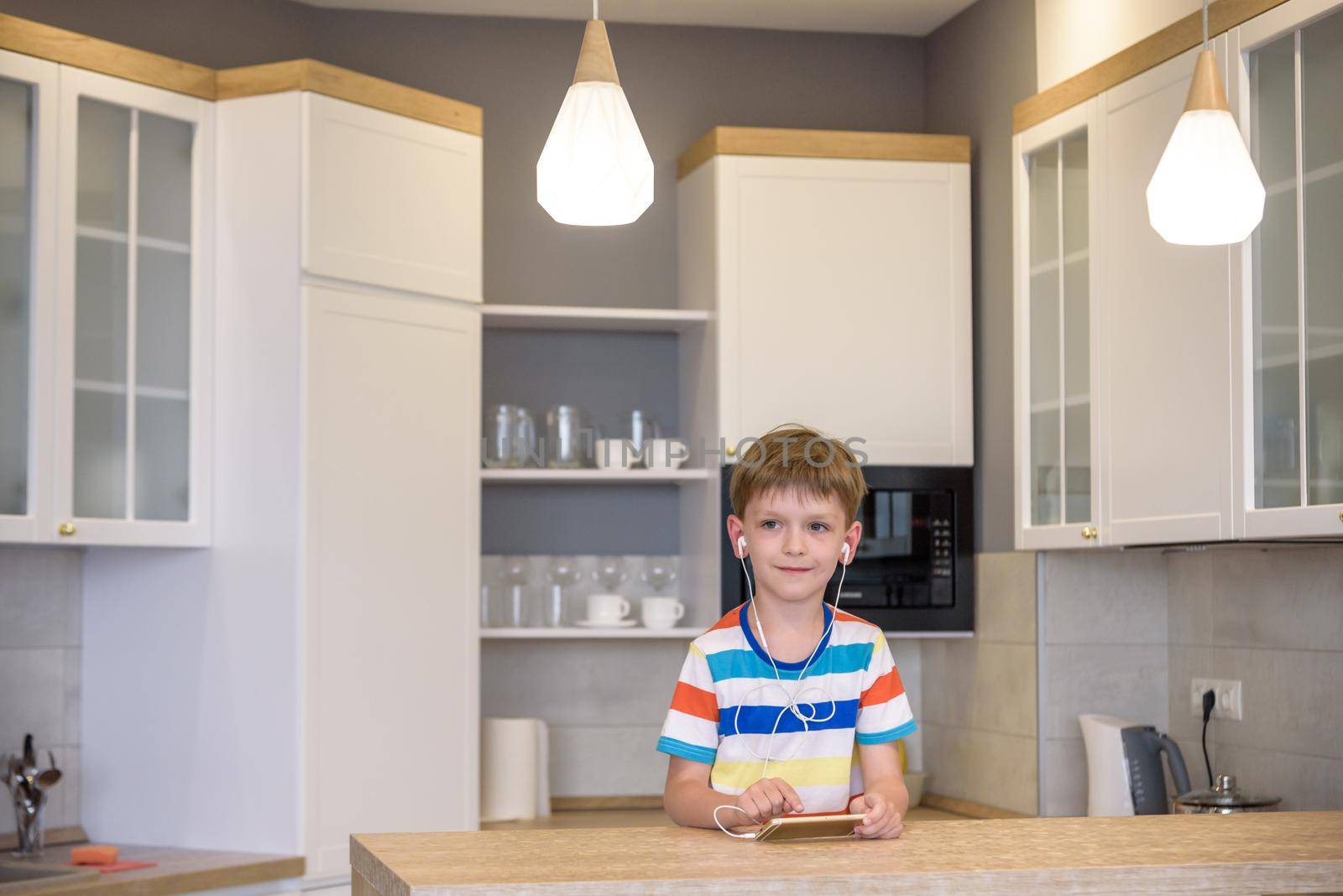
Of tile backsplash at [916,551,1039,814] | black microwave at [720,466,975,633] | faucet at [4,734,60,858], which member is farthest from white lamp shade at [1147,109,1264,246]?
faucet at [4,734,60,858]

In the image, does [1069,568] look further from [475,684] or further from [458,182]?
[458,182]

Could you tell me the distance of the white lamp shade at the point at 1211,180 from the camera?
187cm

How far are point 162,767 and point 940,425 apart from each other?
72.8 inches

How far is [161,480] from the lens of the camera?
3049mm

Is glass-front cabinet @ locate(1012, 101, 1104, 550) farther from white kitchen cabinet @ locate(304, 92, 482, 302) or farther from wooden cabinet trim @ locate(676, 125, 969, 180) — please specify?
white kitchen cabinet @ locate(304, 92, 482, 302)

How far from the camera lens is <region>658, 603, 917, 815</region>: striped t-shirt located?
1.68 m

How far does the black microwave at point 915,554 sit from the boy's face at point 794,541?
68.4 inches

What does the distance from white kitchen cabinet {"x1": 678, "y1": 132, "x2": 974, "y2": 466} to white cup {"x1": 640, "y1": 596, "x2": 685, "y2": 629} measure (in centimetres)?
41

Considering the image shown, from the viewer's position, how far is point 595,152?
1.77 metres

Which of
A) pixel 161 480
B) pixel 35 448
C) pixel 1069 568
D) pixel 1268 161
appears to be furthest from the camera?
pixel 1069 568

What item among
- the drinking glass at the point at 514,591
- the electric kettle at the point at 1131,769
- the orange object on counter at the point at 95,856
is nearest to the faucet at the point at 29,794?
the orange object on counter at the point at 95,856

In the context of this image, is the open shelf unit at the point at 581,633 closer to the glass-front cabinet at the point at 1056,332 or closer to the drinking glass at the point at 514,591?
the drinking glass at the point at 514,591

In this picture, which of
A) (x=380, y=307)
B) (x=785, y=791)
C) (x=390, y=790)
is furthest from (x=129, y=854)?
(x=785, y=791)

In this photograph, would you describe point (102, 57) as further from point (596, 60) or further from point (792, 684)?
point (792, 684)
